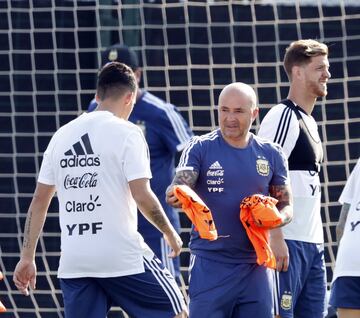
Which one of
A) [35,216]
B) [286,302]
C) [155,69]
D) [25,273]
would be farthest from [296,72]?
[155,69]

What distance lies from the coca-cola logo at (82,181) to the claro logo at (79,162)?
5 cm

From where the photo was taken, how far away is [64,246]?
7016 mm

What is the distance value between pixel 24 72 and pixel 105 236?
12.2 ft

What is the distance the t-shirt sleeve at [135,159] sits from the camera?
6852mm

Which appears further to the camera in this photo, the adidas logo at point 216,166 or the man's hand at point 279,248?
the man's hand at point 279,248

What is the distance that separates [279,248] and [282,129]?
2.36 feet

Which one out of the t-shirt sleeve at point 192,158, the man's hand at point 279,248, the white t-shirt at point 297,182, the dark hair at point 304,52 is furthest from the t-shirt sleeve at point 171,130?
the t-shirt sleeve at point 192,158

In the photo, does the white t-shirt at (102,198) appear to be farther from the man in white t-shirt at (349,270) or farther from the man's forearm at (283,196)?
the man in white t-shirt at (349,270)

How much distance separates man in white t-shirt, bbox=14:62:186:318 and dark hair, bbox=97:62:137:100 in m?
0.14

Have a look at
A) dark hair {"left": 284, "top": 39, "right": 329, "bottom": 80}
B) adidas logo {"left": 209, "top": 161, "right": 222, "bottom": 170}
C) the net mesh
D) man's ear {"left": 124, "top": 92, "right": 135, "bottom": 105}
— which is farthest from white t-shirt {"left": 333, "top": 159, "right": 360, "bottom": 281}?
the net mesh

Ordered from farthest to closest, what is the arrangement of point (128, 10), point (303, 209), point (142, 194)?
point (128, 10) → point (303, 209) → point (142, 194)

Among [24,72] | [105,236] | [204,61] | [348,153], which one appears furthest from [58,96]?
[105,236]

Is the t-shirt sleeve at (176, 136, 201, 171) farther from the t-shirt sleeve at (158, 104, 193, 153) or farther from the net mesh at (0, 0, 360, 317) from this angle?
the net mesh at (0, 0, 360, 317)

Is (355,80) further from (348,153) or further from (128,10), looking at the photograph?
(128,10)
